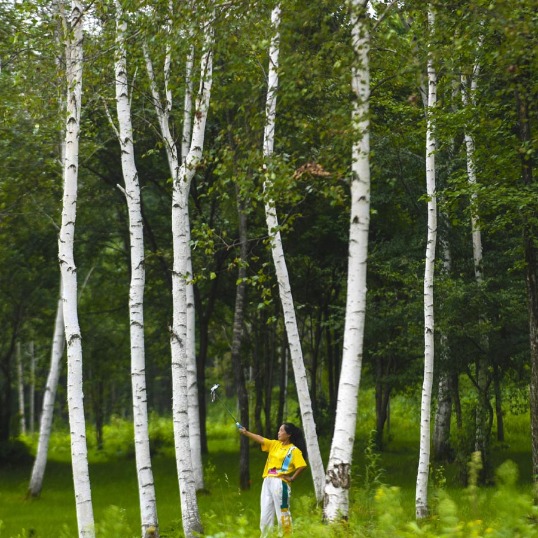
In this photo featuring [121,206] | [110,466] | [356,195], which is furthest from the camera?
[110,466]

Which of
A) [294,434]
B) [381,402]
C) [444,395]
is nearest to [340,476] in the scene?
[294,434]

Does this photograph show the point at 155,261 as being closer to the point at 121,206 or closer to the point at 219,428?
the point at 121,206

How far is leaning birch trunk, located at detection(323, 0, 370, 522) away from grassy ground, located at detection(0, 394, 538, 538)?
0.59m

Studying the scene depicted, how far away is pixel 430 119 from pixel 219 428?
27.3 meters

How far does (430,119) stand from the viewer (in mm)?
15812

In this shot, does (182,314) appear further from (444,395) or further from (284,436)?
(444,395)

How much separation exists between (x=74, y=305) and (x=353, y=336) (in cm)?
668

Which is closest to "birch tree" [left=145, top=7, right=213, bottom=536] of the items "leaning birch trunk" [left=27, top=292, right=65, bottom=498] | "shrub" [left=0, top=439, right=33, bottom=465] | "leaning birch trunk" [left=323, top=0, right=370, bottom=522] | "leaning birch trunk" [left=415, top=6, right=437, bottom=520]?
"leaning birch trunk" [left=415, top=6, right=437, bottom=520]

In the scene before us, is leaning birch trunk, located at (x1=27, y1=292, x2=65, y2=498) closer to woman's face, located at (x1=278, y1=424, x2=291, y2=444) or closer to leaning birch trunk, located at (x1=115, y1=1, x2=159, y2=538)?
leaning birch trunk, located at (x1=115, y1=1, x2=159, y2=538)

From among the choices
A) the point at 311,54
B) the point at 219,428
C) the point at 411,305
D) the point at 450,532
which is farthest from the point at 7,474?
the point at 450,532

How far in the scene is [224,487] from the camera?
24.6 metres

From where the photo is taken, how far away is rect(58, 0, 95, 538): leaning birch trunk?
14.2 meters

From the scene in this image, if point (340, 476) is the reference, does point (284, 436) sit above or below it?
above

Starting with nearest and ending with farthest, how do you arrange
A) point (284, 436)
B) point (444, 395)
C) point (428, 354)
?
point (284, 436) → point (428, 354) → point (444, 395)
